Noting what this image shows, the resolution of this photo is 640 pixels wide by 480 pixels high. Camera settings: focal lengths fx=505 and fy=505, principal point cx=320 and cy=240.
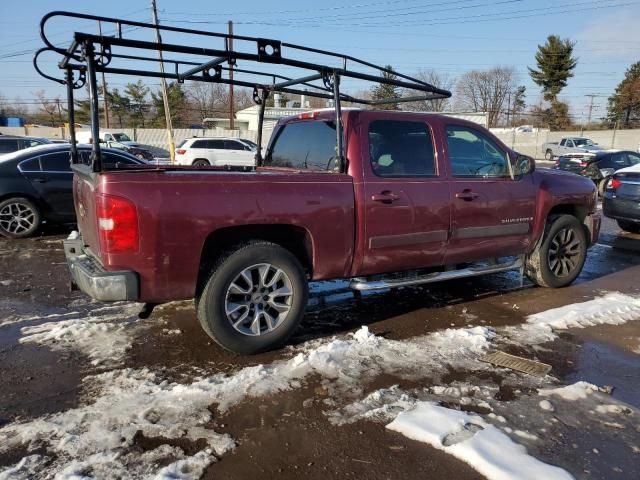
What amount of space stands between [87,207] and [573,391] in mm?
3817

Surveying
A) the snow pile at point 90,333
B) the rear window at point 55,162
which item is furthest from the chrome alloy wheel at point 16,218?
the snow pile at point 90,333

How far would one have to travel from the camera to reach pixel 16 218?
8430 millimetres

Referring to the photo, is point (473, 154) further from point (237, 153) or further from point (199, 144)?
point (199, 144)

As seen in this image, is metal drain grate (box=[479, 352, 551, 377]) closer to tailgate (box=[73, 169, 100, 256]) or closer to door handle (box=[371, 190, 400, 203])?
door handle (box=[371, 190, 400, 203])

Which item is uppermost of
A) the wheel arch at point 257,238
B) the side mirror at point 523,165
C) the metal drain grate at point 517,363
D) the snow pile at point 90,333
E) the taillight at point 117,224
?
the side mirror at point 523,165

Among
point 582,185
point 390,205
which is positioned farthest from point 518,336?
point 582,185

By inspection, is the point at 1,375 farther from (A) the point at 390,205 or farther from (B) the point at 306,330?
Answer: (A) the point at 390,205

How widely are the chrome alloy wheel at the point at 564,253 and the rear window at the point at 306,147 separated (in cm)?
301

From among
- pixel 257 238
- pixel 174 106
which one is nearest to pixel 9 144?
pixel 257 238

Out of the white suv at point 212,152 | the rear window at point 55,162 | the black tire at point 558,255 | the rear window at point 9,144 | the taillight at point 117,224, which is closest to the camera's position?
the taillight at point 117,224

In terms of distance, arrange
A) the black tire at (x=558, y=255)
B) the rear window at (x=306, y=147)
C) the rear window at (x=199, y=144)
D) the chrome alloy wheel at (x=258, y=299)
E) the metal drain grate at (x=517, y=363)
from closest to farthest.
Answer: the metal drain grate at (x=517, y=363), the chrome alloy wheel at (x=258, y=299), the rear window at (x=306, y=147), the black tire at (x=558, y=255), the rear window at (x=199, y=144)

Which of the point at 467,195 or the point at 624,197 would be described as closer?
the point at 467,195

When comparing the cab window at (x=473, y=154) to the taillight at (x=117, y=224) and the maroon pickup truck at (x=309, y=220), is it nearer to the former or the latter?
the maroon pickup truck at (x=309, y=220)

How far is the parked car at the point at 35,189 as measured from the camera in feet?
27.4
